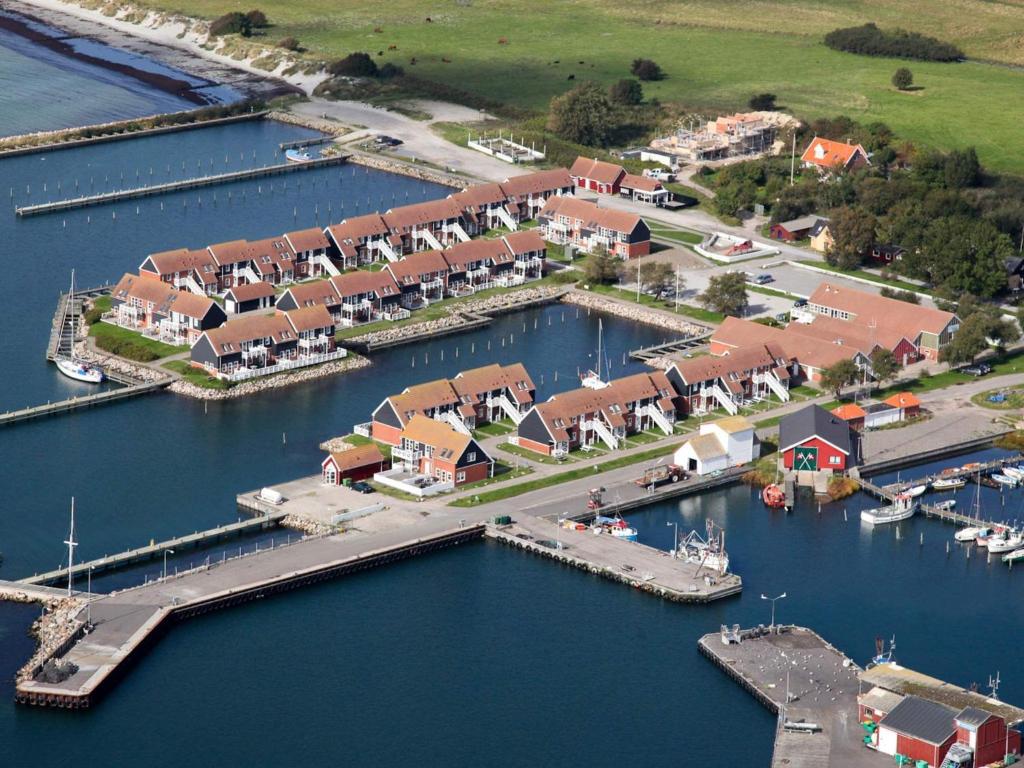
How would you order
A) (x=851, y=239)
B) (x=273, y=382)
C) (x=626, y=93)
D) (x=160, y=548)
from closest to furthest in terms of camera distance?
(x=160, y=548) < (x=273, y=382) < (x=851, y=239) < (x=626, y=93)

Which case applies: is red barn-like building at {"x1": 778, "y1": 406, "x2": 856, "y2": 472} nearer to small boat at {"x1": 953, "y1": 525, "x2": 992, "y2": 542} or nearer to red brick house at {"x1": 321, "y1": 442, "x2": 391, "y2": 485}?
small boat at {"x1": 953, "y1": 525, "x2": 992, "y2": 542}

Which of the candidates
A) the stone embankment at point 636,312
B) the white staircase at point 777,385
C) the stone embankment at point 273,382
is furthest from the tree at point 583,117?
the white staircase at point 777,385

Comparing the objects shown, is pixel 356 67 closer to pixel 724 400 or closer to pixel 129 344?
pixel 129 344

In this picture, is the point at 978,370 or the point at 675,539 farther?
the point at 978,370

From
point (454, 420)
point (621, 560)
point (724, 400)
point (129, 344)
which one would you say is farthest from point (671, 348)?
point (621, 560)

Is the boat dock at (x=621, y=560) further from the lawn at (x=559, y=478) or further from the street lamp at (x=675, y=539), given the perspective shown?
the lawn at (x=559, y=478)

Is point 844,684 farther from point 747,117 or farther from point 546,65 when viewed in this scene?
point 546,65

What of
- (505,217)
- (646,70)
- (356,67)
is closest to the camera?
(505,217)

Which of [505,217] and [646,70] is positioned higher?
[646,70]
